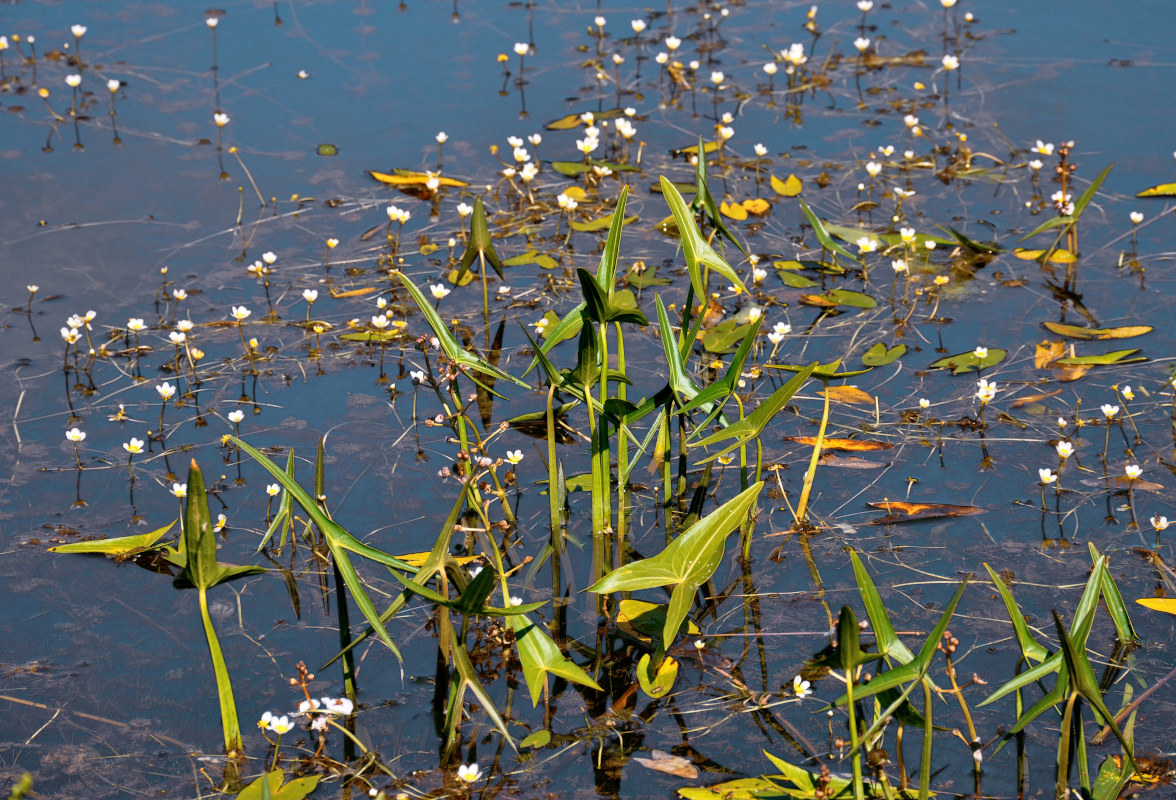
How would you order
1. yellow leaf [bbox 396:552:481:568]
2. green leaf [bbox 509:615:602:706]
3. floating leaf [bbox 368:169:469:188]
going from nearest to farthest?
green leaf [bbox 509:615:602:706] < yellow leaf [bbox 396:552:481:568] < floating leaf [bbox 368:169:469:188]

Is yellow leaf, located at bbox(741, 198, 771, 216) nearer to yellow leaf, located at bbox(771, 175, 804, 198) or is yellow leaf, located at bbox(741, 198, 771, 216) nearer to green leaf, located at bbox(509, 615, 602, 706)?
yellow leaf, located at bbox(771, 175, 804, 198)

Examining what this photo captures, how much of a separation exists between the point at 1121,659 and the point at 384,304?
2.44m

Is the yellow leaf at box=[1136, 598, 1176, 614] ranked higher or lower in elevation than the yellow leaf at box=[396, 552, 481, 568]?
Result: higher

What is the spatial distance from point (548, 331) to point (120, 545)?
1.50 m

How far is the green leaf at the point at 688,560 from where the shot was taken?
7.09ft

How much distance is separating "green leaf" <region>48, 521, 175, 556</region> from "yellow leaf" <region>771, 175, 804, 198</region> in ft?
9.31

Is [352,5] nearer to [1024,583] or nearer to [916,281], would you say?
[916,281]

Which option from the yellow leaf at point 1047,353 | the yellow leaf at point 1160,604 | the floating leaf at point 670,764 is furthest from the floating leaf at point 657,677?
the yellow leaf at point 1047,353

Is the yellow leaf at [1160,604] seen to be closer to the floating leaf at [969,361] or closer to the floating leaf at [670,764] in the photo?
the floating leaf at [969,361]

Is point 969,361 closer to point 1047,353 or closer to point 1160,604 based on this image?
point 1047,353

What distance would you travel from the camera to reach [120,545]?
8.79 ft

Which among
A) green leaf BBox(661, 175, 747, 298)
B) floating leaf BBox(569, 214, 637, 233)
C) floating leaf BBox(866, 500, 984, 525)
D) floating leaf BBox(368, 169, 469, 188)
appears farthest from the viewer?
floating leaf BBox(368, 169, 469, 188)

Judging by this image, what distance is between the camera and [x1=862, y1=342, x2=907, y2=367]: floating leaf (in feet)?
11.4

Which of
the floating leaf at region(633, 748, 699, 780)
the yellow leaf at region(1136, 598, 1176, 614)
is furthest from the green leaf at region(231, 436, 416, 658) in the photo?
the yellow leaf at region(1136, 598, 1176, 614)
